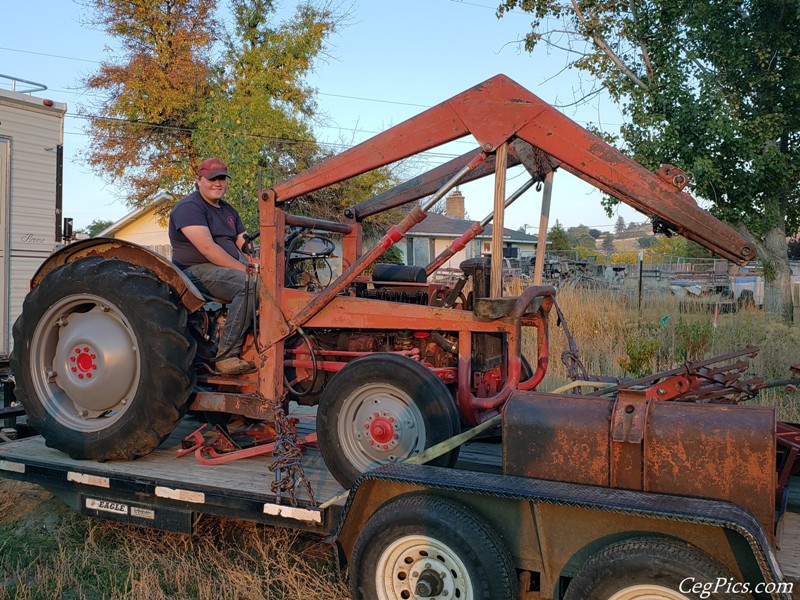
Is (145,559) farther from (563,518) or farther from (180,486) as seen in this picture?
(563,518)

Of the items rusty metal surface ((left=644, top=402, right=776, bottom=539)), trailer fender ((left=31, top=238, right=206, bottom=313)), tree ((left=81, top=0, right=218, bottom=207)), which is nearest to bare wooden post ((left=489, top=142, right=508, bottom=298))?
rusty metal surface ((left=644, top=402, right=776, bottom=539))

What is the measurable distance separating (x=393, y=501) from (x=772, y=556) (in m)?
1.50

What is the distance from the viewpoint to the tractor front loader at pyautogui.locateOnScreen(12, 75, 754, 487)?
3.81m

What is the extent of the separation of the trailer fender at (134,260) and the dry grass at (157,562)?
149 centimetres

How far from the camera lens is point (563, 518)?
2.89 metres

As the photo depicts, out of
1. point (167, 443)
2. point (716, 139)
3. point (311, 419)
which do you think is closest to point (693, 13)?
point (716, 139)

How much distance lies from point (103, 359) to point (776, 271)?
41.7ft

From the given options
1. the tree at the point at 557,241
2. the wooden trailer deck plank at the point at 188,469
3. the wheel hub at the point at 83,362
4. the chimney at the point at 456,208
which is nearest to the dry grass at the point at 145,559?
the wooden trailer deck plank at the point at 188,469

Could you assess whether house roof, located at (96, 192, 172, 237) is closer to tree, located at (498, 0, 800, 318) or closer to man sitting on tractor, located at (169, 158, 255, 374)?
tree, located at (498, 0, 800, 318)

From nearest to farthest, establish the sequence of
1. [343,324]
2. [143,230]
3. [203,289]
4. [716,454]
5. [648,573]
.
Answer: [648,573], [716,454], [343,324], [203,289], [143,230]

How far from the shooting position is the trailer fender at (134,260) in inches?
181

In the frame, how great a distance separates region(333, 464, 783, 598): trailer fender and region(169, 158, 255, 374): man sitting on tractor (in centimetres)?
159

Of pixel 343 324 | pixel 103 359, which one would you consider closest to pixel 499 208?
pixel 343 324

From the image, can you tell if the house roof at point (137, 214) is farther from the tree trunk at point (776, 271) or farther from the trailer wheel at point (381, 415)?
the trailer wheel at point (381, 415)
